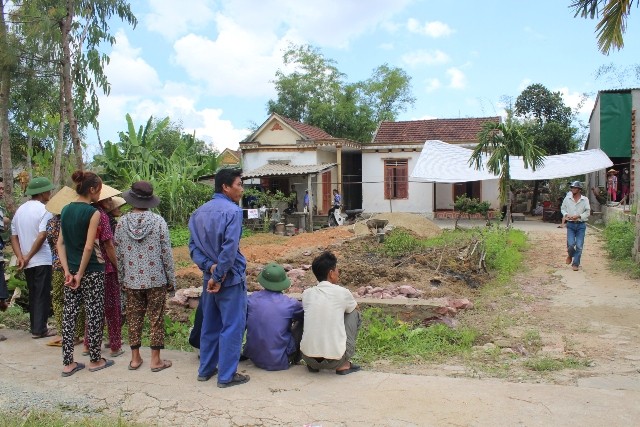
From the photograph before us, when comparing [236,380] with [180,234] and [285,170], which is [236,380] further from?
[285,170]

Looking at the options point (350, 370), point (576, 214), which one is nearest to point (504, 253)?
point (576, 214)

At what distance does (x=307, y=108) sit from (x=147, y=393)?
32043 millimetres

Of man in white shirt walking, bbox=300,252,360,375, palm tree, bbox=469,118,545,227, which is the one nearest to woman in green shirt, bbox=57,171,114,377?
man in white shirt walking, bbox=300,252,360,375

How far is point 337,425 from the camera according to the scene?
3.63 metres

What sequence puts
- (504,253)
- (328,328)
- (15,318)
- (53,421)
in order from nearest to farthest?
(53,421) < (328,328) < (15,318) < (504,253)

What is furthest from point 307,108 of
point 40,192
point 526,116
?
point 40,192

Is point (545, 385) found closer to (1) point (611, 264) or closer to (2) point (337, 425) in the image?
(2) point (337, 425)

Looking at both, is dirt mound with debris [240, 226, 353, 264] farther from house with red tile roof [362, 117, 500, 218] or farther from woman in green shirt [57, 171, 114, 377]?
woman in green shirt [57, 171, 114, 377]

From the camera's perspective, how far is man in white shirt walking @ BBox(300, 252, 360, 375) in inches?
174

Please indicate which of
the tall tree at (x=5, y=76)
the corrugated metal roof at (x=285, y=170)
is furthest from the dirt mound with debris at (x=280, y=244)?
the tall tree at (x=5, y=76)

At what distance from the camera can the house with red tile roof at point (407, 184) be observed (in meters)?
23.3

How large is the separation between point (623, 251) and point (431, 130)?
1472 centimetres

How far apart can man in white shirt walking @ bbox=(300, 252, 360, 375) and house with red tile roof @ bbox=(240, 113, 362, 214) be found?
16.4 meters

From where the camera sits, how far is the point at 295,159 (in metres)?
23.4
